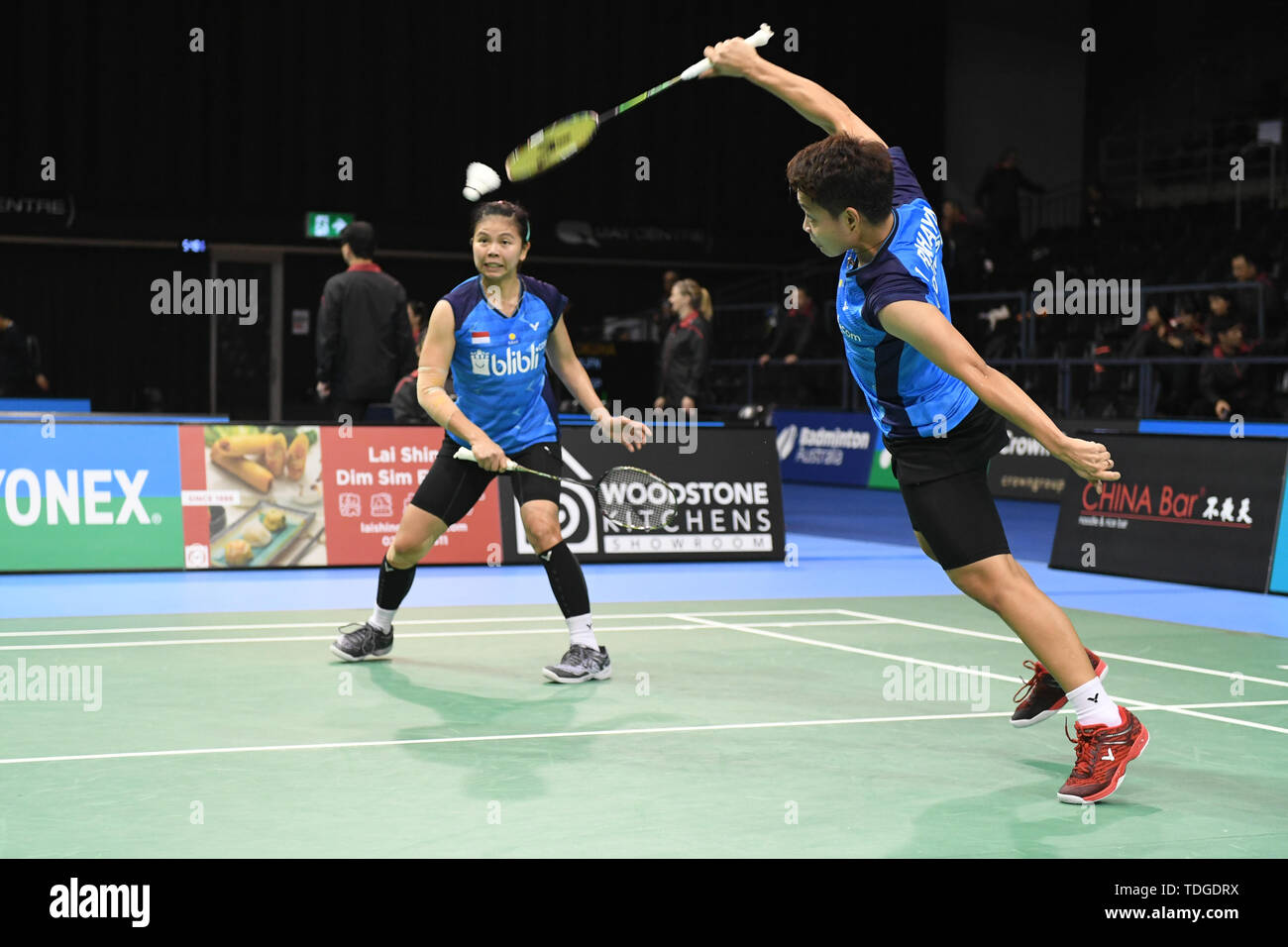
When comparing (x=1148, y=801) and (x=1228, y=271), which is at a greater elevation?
(x=1228, y=271)

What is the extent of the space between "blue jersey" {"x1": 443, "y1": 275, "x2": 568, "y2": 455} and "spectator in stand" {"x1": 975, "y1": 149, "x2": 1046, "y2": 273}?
17.7 metres

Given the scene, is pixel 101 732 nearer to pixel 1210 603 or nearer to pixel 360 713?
pixel 360 713

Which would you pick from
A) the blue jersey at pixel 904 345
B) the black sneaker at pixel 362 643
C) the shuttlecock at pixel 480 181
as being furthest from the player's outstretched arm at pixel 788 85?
the black sneaker at pixel 362 643

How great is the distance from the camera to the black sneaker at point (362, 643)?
725cm

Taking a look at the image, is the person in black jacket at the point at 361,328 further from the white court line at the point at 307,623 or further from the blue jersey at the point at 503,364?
the blue jersey at the point at 503,364

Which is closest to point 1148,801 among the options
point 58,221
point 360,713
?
point 360,713

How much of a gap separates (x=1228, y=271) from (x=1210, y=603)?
11070 millimetres

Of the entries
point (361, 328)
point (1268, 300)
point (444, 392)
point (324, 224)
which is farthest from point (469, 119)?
point (444, 392)

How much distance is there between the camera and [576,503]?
38.0 feet

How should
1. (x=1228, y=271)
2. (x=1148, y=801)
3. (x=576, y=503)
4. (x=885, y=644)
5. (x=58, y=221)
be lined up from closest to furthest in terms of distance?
(x=1148, y=801) < (x=885, y=644) < (x=576, y=503) < (x=1228, y=271) < (x=58, y=221)

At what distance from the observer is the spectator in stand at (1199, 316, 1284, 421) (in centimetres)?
1611

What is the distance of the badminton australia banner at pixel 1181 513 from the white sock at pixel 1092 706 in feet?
18.7

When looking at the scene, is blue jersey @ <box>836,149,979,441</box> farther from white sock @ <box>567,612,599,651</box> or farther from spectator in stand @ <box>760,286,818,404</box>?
spectator in stand @ <box>760,286,818,404</box>

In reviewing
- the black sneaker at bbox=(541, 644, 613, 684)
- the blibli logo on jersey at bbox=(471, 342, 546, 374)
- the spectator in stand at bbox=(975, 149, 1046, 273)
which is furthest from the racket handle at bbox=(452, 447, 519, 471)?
the spectator in stand at bbox=(975, 149, 1046, 273)
